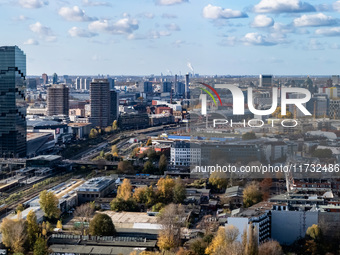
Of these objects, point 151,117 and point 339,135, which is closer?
point 339,135

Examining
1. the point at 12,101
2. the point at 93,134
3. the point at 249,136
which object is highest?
the point at 12,101

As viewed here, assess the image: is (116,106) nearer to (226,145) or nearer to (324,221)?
(226,145)

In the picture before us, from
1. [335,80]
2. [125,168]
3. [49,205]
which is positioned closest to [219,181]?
[125,168]

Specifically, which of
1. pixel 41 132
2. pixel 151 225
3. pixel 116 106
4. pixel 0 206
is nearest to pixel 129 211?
pixel 151 225

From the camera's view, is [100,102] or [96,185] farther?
[100,102]

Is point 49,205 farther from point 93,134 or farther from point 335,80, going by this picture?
point 335,80

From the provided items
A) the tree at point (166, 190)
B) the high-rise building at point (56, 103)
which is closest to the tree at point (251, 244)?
the tree at point (166, 190)
